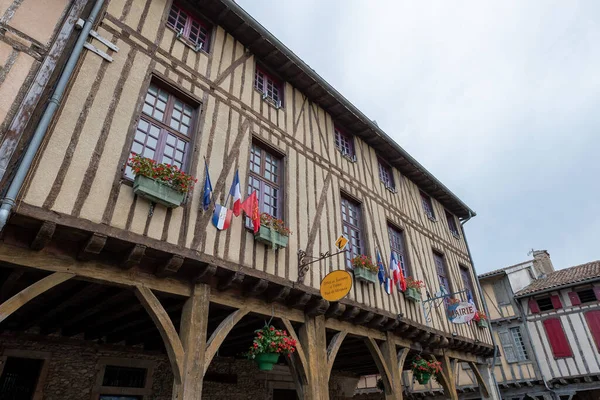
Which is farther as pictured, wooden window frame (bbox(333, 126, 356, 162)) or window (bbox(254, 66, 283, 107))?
A: wooden window frame (bbox(333, 126, 356, 162))

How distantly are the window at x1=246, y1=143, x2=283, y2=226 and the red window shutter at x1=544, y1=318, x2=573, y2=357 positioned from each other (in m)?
13.5

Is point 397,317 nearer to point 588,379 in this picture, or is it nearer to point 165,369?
point 165,369

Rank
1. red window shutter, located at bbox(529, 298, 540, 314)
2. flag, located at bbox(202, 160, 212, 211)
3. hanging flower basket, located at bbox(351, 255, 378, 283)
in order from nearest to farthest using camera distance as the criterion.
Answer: flag, located at bbox(202, 160, 212, 211)
hanging flower basket, located at bbox(351, 255, 378, 283)
red window shutter, located at bbox(529, 298, 540, 314)

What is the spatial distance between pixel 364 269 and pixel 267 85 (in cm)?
393

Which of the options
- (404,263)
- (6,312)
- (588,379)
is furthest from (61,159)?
(588,379)

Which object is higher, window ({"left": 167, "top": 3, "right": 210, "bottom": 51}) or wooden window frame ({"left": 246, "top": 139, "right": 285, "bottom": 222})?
window ({"left": 167, "top": 3, "right": 210, "bottom": 51})

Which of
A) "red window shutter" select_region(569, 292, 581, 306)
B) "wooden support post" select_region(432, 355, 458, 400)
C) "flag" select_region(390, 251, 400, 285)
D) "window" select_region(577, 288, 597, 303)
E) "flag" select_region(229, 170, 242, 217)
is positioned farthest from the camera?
"red window shutter" select_region(569, 292, 581, 306)

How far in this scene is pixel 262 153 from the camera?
6402mm

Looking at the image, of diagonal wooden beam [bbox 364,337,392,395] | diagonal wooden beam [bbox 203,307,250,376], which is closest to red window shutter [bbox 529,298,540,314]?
diagonal wooden beam [bbox 364,337,392,395]

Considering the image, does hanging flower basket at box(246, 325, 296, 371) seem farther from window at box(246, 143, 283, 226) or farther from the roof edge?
the roof edge

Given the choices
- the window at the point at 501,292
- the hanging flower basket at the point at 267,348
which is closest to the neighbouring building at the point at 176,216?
the hanging flower basket at the point at 267,348

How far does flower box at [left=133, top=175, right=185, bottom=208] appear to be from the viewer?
4113 mm

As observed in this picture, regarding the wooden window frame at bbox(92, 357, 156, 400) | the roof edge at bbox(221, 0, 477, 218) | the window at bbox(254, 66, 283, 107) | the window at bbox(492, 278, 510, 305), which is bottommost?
the wooden window frame at bbox(92, 357, 156, 400)

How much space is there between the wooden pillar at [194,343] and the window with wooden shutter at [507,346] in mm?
14853
